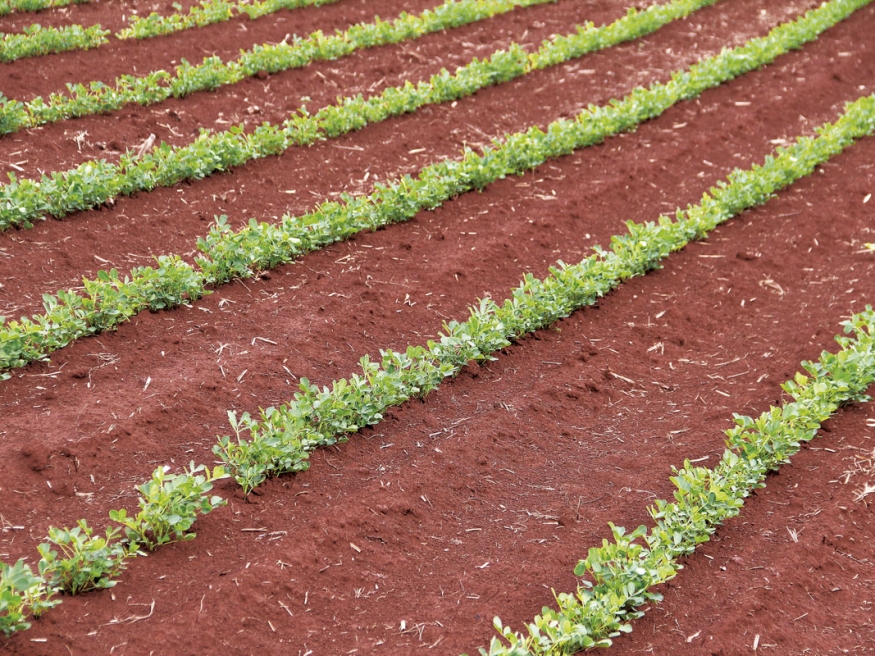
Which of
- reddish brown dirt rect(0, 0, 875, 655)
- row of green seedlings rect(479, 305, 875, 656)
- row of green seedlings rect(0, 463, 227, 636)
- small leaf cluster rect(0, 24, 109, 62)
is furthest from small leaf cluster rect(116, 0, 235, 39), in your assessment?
row of green seedlings rect(479, 305, 875, 656)

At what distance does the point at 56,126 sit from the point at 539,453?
19.2 ft

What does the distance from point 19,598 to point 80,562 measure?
15.9 inches

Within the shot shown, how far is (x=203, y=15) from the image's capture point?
11.2 metres

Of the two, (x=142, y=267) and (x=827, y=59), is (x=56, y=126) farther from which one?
(x=827, y=59)

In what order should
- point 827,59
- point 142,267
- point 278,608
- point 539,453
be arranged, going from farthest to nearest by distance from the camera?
point 827,59 < point 142,267 < point 539,453 < point 278,608

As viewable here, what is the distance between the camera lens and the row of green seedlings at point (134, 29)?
982cm

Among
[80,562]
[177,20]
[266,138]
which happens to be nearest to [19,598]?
[80,562]

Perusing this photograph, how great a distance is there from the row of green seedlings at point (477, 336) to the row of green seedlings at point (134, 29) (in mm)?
6304

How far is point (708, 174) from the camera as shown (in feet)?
29.8

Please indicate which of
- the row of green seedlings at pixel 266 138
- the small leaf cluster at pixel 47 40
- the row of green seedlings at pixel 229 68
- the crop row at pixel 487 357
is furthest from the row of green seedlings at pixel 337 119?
the crop row at pixel 487 357

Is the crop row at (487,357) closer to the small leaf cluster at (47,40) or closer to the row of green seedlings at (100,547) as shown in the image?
the row of green seedlings at (100,547)

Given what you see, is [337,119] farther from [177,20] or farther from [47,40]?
[47,40]

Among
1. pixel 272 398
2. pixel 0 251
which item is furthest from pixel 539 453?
pixel 0 251

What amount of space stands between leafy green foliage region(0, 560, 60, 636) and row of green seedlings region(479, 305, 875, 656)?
1904 millimetres
